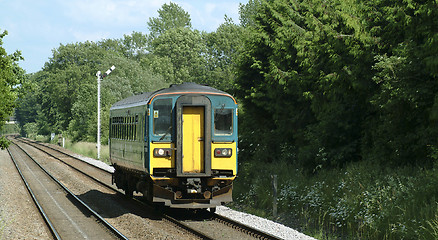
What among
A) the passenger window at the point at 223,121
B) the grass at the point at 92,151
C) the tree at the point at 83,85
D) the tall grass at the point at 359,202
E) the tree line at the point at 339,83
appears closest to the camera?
the tall grass at the point at 359,202

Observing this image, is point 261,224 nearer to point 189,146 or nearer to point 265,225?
point 265,225

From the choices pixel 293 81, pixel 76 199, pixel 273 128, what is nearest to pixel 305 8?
pixel 293 81

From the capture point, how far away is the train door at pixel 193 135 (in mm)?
13781

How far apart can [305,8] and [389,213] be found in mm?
11319

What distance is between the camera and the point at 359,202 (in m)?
12.5

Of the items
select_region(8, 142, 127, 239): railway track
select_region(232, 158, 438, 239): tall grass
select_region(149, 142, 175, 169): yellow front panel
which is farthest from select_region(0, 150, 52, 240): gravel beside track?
select_region(232, 158, 438, 239): tall grass

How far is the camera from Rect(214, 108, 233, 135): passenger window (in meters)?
14.2

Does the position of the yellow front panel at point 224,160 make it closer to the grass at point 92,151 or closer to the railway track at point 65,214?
the railway track at point 65,214

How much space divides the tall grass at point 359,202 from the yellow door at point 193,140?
9.42 ft

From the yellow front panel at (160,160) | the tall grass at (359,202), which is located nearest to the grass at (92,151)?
the tall grass at (359,202)

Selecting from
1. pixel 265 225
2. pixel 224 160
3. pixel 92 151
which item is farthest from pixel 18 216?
pixel 92 151

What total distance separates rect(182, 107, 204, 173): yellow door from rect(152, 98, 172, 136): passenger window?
16.4 inches

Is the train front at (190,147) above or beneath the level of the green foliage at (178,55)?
beneath

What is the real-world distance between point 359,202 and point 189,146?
177 inches
